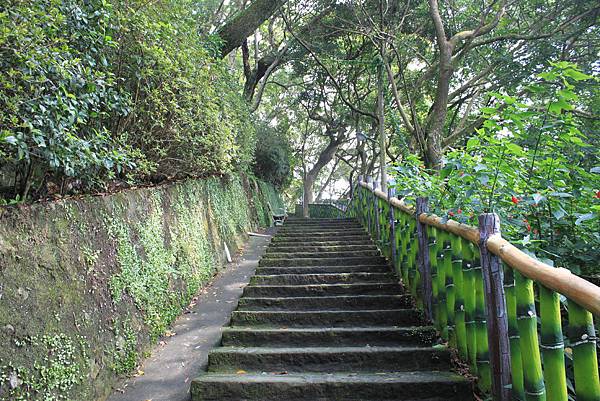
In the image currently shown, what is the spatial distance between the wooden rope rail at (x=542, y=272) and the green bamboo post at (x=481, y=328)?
9.1 inches

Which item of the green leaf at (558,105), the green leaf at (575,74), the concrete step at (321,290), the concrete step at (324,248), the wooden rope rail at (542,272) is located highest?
the green leaf at (575,74)

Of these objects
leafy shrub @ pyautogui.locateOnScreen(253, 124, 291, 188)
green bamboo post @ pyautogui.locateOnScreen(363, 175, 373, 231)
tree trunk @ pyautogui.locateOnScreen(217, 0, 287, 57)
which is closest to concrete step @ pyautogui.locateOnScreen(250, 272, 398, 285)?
green bamboo post @ pyautogui.locateOnScreen(363, 175, 373, 231)

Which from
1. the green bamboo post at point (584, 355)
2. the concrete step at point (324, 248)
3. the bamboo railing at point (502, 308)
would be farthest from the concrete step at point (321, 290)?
the green bamboo post at point (584, 355)

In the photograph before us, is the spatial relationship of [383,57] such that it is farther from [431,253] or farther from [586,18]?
[431,253]

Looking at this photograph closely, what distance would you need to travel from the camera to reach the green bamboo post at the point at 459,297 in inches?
118

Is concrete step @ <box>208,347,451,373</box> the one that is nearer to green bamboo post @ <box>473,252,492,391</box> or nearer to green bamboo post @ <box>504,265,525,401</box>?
green bamboo post @ <box>473,252,492,391</box>

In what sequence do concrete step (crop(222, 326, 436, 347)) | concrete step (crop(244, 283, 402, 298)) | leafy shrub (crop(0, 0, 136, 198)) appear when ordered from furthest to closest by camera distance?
concrete step (crop(244, 283, 402, 298))
concrete step (crop(222, 326, 436, 347))
leafy shrub (crop(0, 0, 136, 198))

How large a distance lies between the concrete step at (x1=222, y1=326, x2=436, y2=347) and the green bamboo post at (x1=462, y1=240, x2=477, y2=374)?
93 centimetres

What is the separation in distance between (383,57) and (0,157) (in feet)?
27.9

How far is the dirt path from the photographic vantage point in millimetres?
3330

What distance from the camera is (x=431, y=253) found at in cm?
374

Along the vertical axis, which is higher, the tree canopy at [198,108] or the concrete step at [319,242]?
the tree canopy at [198,108]

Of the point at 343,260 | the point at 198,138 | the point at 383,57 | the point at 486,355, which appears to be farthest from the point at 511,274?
the point at 383,57

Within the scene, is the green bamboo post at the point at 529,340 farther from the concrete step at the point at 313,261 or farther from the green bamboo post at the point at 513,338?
the concrete step at the point at 313,261
